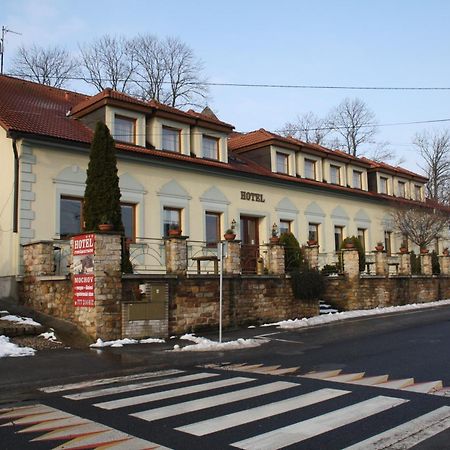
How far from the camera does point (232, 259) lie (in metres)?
16.2

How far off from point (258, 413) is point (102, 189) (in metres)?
Result: 10.1

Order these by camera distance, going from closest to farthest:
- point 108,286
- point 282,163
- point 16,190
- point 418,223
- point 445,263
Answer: point 108,286
point 16,190
point 282,163
point 445,263
point 418,223

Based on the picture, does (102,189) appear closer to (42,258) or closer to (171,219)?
(42,258)

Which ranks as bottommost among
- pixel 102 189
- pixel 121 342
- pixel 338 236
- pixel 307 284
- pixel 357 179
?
pixel 121 342

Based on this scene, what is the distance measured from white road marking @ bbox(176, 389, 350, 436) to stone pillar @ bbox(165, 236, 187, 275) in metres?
7.75

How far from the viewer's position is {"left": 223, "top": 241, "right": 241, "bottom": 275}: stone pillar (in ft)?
53.0

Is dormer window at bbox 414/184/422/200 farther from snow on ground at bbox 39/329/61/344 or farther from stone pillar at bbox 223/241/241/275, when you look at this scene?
snow on ground at bbox 39/329/61/344

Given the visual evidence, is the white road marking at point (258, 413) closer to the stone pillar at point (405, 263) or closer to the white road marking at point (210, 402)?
the white road marking at point (210, 402)

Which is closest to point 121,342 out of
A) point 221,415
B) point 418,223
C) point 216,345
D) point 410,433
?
point 216,345

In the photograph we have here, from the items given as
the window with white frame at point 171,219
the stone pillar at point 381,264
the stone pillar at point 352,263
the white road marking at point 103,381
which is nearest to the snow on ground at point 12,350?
the white road marking at point 103,381

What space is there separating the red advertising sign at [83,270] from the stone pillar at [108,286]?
14cm

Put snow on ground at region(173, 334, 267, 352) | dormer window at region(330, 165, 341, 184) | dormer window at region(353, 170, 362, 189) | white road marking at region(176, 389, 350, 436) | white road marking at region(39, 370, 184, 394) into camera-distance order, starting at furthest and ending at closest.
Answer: dormer window at region(353, 170, 362, 189)
dormer window at region(330, 165, 341, 184)
snow on ground at region(173, 334, 267, 352)
white road marking at region(39, 370, 184, 394)
white road marking at region(176, 389, 350, 436)

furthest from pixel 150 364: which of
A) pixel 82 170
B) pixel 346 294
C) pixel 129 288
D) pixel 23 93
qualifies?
pixel 23 93

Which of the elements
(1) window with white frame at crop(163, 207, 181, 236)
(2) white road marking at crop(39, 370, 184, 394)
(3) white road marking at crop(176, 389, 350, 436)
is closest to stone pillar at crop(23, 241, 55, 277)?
(1) window with white frame at crop(163, 207, 181, 236)
